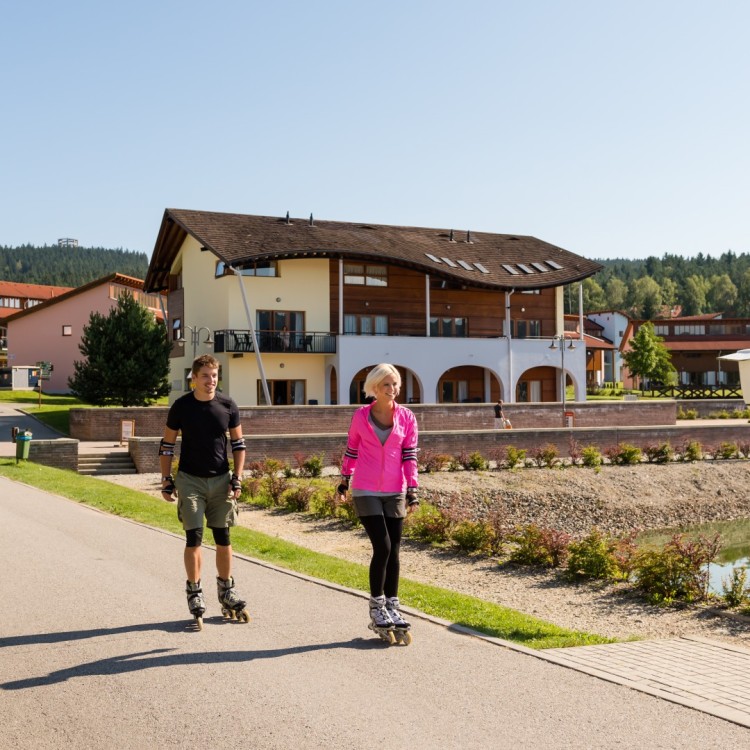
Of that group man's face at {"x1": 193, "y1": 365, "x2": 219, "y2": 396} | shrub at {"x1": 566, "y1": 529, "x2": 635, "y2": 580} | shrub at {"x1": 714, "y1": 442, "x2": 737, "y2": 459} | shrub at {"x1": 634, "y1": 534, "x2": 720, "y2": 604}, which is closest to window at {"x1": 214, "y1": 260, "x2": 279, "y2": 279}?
shrub at {"x1": 714, "y1": 442, "x2": 737, "y2": 459}

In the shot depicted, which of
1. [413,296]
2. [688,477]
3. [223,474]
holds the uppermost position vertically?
[413,296]

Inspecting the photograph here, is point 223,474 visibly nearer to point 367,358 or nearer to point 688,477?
point 688,477

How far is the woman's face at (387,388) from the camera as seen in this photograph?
7.16 metres

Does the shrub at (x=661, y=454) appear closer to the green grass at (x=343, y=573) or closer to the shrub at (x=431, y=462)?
the shrub at (x=431, y=462)

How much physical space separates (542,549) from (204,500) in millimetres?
6364

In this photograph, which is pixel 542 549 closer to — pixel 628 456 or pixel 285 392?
pixel 628 456

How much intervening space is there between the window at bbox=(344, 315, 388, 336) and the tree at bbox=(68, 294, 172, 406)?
8677mm

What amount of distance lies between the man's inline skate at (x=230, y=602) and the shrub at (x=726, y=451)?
1171 inches

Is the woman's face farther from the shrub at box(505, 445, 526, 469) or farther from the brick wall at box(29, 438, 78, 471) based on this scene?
the shrub at box(505, 445, 526, 469)

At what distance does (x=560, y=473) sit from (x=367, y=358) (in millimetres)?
15125

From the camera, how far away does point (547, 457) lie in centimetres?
3064

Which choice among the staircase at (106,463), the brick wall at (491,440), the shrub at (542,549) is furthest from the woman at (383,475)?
the staircase at (106,463)

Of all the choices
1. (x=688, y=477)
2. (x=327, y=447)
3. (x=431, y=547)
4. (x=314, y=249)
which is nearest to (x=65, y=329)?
(x=314, y=249)

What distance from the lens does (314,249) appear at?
1650 inches
